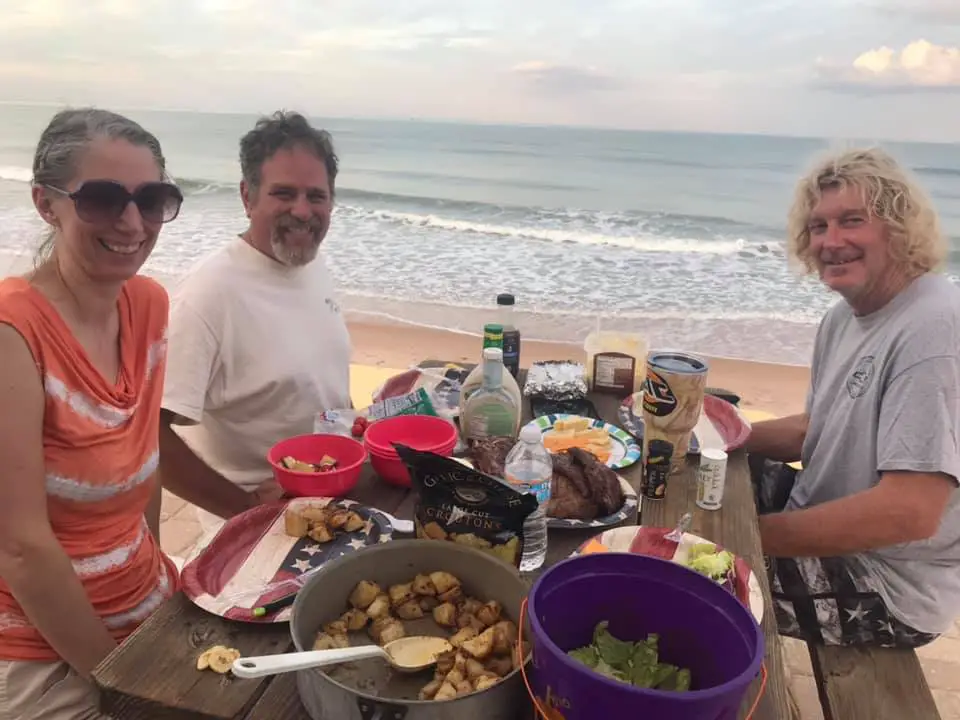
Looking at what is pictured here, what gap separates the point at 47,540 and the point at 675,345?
19.2ft

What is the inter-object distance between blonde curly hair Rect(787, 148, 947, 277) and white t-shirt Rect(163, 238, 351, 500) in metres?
1.70

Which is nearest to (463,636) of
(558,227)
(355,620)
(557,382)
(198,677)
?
(355,620)

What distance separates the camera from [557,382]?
7.81ft

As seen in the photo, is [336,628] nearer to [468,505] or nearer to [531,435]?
[468,505]

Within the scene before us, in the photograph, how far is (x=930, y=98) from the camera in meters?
14.2

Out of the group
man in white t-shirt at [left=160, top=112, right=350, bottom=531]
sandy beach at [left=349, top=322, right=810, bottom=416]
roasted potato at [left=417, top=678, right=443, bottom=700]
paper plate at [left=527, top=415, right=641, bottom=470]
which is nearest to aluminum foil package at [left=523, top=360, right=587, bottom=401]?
paper plate at [left=527, top=415, right=641, bottom=470]

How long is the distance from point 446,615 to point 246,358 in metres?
1.35

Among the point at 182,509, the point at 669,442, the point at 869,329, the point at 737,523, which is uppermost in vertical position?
the point at 869,329

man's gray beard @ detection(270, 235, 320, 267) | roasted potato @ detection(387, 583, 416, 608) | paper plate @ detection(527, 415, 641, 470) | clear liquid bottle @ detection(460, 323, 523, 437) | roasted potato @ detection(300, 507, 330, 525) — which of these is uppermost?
man's gray beard @ detection(270, 235, 320, 267)

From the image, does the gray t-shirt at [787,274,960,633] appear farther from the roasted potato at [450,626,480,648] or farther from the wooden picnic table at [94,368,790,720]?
the roasted potato at [450,626,480,648]

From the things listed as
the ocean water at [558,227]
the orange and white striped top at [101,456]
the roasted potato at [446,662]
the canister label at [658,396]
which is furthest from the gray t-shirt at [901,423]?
the orange and white striped top at [101,456]

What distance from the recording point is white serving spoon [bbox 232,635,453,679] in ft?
2.86

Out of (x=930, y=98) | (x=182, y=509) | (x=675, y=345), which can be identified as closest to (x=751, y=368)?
(x=675, y=345)

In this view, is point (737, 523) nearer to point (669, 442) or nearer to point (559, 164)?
point (669, 442)
